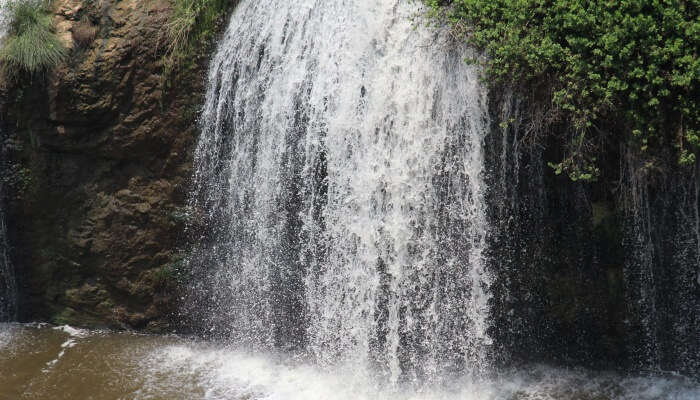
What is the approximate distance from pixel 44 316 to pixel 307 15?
437 cm

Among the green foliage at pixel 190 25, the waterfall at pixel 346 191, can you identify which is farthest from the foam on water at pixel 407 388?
the green foliage at pixel 190 25

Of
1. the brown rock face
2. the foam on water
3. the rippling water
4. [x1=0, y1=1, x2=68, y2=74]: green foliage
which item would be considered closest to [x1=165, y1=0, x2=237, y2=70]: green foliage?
the brown rock face

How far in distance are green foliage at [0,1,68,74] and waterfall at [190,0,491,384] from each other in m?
1.71

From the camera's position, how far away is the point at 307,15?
6.34 meters

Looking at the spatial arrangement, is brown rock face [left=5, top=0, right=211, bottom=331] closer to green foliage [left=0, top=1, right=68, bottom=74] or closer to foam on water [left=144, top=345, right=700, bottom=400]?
green foliage [left=0, top=1, right=68, bottom=74]

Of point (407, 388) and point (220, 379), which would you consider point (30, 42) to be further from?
point (407, 388)

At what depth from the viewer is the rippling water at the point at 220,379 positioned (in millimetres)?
5422

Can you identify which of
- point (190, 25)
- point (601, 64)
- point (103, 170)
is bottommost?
point (103, 170)

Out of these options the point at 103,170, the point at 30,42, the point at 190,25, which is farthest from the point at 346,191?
the point at 30,42

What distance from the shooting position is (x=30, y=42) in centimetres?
680

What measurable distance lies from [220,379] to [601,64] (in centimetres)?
402

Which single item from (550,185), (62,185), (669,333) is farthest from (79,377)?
(669,333)

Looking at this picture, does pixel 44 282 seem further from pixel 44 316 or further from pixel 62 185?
pixel 62 185

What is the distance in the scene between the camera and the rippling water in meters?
5.42
